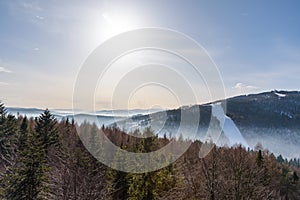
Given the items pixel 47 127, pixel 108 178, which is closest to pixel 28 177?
pixel 108 178

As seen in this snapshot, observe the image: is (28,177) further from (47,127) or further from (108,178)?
(47,127)

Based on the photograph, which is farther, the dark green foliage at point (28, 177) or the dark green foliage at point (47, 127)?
the dark green foliage at point (47, 127)

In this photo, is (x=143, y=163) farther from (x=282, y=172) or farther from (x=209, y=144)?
(x=282, y=172)

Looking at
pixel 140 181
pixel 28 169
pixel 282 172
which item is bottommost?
pixel 282 172

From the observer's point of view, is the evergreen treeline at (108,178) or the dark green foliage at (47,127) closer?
the evergreen treeline at (108,178)

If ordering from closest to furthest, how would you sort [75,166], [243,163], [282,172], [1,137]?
[75,166]
[243,163]
[1,137]
[282,172]

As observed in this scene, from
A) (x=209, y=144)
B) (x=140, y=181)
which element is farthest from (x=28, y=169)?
(x=209, y=144)

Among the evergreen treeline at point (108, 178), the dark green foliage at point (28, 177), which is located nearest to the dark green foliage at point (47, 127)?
the evergreen treeline at point (108, 178)

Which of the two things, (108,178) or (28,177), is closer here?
(28,177)

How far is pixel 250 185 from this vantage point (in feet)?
65.5

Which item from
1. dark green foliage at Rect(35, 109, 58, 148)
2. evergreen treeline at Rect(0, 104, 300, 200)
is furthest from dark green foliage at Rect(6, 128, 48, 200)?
dark green foliage at Rect(35, 109, 58, 148)

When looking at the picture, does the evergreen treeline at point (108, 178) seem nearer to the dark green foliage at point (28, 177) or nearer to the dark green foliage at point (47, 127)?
the dark green foliage at point (28, 177)

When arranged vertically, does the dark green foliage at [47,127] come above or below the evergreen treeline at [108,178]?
above

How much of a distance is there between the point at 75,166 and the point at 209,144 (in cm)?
1036
